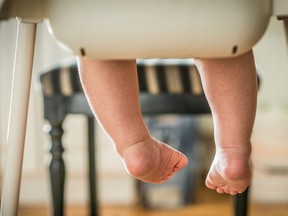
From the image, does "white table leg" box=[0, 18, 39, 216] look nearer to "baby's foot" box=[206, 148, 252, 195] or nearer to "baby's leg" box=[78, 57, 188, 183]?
"baby's leg" box=[78, 57, 188, 183]

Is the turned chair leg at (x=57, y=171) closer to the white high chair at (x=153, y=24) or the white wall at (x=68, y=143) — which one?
the white wall at (x=68, y=143)

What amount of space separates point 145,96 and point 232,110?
43 centimetres

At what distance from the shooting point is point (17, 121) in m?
0.51

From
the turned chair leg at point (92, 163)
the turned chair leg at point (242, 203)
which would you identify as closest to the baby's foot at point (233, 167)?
the turned chair leg at point (242, 203)

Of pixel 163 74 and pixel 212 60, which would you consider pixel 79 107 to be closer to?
pixel 163 74

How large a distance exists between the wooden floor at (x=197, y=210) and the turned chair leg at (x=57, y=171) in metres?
0.39

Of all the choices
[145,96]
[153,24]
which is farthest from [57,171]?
[153,24]

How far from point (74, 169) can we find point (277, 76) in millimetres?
644

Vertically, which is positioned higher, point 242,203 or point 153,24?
point 153,24

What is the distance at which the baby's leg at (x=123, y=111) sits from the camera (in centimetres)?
53

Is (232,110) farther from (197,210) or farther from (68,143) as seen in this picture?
(68,143)

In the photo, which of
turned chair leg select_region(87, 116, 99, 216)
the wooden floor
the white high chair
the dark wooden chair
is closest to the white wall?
the wooden floor

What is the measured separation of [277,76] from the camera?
5.24ft

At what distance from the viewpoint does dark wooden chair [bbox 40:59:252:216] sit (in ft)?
3.12
